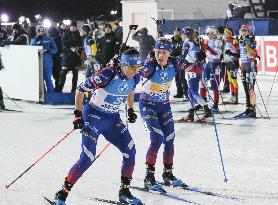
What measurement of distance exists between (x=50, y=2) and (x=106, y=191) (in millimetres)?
35916

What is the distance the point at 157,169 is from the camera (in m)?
7.37

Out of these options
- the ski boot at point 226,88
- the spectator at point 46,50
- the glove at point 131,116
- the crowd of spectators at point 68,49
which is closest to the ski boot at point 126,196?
the glove at point 131,116

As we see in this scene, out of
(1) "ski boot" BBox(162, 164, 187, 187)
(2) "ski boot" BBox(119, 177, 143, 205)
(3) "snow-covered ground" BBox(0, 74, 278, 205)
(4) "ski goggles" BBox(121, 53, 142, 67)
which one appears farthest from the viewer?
(1) "ski boot" BBox(162, 164, 187, 187)

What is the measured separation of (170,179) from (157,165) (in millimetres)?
993

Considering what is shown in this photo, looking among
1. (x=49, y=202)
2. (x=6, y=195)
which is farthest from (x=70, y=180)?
(x=6, y=195)

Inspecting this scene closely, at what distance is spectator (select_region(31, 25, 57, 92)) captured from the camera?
14266 millimetres

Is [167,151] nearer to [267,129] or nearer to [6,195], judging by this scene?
[6,195]

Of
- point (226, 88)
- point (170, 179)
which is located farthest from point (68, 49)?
point (170, 179)

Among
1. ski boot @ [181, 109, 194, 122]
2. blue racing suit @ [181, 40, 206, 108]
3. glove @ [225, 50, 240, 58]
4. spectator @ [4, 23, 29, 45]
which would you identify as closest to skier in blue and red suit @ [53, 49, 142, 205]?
blue racing suit @ [181, 40, 206, 108]

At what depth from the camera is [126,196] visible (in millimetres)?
5848

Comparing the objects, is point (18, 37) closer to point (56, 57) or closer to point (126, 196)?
point (56, 57)

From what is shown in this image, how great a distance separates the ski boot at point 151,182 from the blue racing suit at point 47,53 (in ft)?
26.9

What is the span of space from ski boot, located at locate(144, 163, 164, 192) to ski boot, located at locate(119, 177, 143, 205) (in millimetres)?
534

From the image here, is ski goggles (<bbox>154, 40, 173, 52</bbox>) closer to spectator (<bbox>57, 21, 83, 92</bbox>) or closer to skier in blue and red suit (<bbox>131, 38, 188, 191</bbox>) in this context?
skier in blue and red suit (<bbox>131, 38, 188, 191</bbox>)
